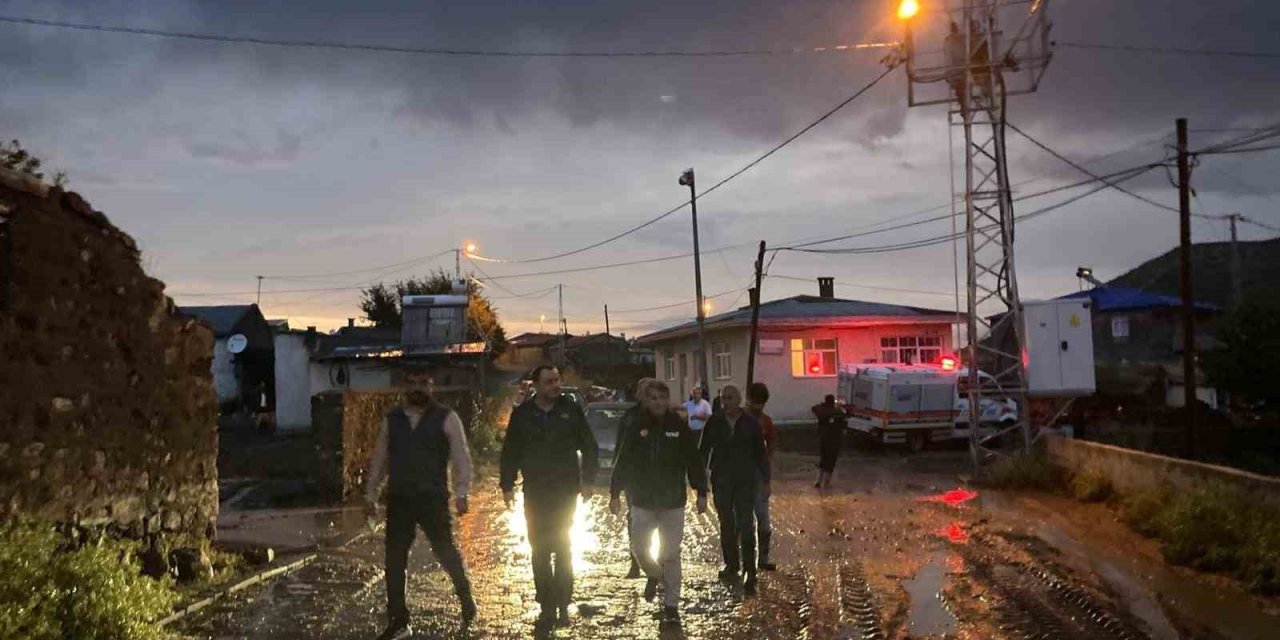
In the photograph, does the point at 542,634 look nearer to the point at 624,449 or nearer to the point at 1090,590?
the point at 624,449

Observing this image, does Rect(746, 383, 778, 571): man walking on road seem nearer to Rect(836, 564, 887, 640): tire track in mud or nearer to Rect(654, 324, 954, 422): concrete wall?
Rect(836, 564, 887, 640): tire track in mud

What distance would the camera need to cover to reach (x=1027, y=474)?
59.9 ft

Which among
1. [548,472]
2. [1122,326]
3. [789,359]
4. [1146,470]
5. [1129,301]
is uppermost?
[1129,301]

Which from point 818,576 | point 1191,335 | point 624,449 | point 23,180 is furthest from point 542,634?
point 1191,335

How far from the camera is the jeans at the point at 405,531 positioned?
7.66 meters

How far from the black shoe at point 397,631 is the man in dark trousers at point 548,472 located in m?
0.91

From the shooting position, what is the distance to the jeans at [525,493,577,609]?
25.7ft

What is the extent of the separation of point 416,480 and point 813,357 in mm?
29843

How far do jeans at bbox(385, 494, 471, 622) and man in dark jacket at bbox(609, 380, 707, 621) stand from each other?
133cm

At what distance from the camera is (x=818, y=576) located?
1025cm

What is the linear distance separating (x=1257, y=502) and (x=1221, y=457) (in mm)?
22434

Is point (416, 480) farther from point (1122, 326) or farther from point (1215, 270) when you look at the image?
point (1215, 270)

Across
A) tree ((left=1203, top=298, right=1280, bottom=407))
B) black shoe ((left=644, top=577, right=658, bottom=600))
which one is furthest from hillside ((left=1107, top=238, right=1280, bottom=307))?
black shoe ((left=644, top=577, right=658, bottom=600))

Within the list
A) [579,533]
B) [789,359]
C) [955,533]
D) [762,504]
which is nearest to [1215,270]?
[789,359]
